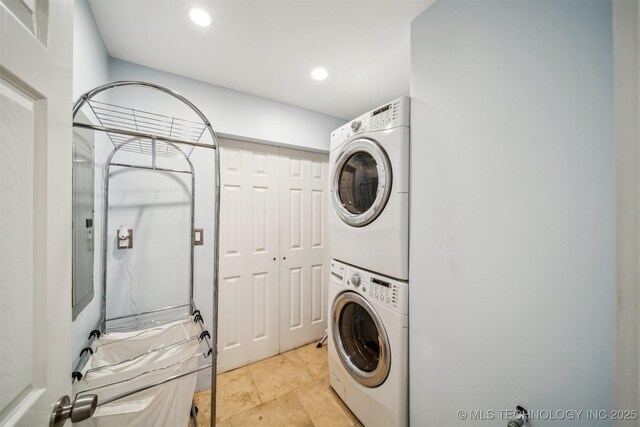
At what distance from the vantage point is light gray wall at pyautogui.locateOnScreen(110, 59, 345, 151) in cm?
152

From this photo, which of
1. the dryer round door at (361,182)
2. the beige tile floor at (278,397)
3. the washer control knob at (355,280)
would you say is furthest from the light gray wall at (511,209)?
the beige tile floor at (278,397)

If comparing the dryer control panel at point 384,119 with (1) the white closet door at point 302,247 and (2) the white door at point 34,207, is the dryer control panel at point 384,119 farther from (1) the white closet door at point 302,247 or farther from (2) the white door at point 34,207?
(2) the white door at point 34,207

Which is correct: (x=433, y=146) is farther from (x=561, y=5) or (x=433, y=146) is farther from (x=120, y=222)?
(x=120, y=222)

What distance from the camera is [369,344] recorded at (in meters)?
1.42

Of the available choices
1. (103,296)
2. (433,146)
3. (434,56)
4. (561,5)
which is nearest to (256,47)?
(434,56)

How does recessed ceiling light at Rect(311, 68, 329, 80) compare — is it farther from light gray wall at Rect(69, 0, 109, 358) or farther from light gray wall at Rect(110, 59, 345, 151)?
light gray wall at Rect(69, 0, 109, 358)

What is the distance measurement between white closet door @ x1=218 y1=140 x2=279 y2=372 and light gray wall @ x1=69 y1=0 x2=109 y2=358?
73cm

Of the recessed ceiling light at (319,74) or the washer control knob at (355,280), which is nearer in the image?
the washer control knob at (355,280)

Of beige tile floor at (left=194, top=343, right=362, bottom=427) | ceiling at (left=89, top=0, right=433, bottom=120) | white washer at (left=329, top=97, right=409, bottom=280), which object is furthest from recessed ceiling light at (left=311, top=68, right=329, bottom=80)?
beige tile floor at (left=194, top=343, right=362, bottom=427)

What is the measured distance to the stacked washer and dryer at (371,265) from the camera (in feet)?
3.72

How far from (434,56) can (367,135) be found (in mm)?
471

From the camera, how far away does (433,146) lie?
104 centimetres

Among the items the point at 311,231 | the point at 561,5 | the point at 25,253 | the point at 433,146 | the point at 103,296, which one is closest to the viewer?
the point at 25,253

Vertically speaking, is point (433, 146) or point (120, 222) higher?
point (433, 146)
